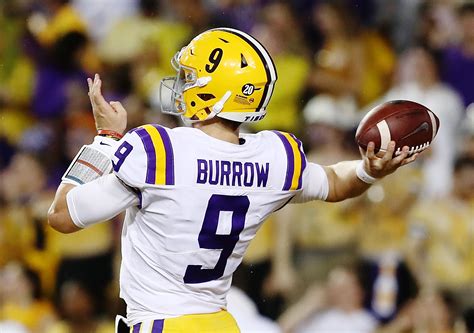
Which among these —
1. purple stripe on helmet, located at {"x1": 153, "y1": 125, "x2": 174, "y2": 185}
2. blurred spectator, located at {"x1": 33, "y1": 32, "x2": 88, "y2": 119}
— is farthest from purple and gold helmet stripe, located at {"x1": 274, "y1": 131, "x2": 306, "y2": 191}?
blurred spectator, located at {"x1": 33, "y1": 32, "x2": 88, "y2": 119}

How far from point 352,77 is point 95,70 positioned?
6.77ft

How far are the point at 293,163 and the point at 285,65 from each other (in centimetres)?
352

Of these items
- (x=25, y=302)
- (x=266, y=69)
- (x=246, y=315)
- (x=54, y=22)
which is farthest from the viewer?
(x=54, y=22)

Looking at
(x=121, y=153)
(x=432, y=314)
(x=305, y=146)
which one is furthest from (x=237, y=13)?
(x=121, y=153)

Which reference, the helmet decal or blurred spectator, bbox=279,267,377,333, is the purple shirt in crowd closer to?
blurred spectator, bbox=279,267,377,333

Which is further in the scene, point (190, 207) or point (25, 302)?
point (25, 302)

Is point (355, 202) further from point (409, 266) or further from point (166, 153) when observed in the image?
point (166, 153)

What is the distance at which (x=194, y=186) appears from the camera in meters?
3.08

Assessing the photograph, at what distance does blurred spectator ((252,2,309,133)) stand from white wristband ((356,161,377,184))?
3165 mm

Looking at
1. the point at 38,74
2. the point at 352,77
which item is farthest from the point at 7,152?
the point at 352,77

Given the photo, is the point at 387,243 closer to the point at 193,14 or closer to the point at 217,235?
the point at 193,14

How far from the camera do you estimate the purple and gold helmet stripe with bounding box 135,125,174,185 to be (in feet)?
9.89

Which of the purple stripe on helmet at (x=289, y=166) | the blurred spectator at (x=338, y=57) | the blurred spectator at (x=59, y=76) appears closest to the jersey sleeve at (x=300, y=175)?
the purple stripe on helmet at (x=289, y=166)

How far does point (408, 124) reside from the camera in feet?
11.0
